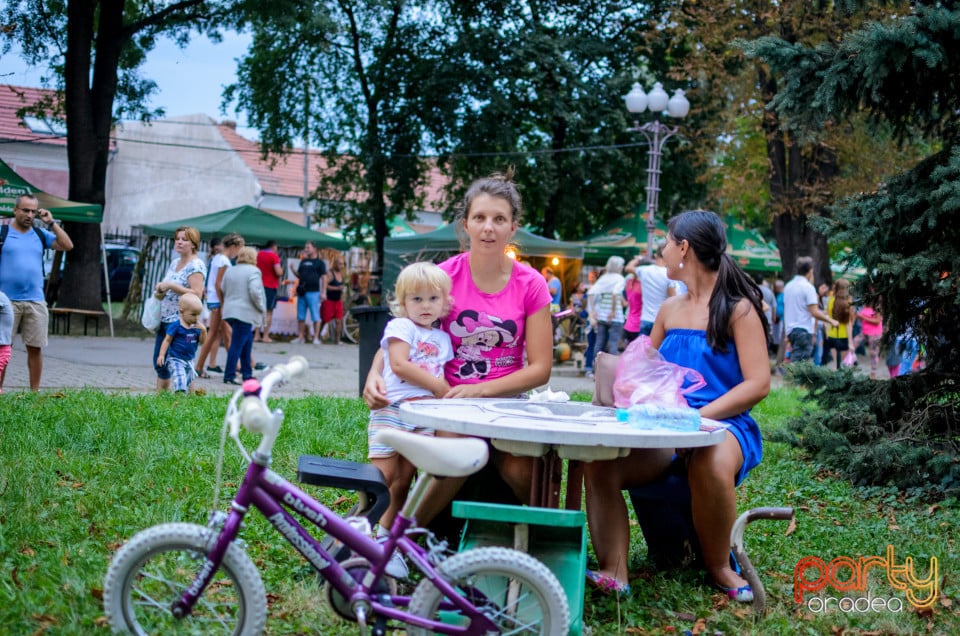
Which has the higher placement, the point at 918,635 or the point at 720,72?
the point at 720,72

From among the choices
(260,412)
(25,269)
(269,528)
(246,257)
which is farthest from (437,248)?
(260,412)

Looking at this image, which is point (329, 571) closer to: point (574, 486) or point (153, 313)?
point (574, 486)

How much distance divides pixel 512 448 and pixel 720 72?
65.2 feet

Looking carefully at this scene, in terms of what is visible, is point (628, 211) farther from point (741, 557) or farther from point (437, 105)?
point (741, 557)

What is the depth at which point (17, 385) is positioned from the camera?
981 centimetres

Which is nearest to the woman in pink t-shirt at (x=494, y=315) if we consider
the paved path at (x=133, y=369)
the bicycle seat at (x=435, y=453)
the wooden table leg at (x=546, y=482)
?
the wooden table leg at (x=546, y=482)

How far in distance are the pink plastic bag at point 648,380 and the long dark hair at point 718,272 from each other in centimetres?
24

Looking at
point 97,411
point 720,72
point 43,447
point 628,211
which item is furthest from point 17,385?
point 628,211

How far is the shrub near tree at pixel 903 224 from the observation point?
6055mm

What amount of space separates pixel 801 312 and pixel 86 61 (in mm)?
14834

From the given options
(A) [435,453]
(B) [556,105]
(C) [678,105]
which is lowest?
(A) [435,453]

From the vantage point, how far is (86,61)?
19594 millimetres

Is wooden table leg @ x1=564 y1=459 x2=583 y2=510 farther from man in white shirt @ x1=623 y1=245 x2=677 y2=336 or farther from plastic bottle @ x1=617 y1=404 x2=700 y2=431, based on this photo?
man in white shirt @ x1=623 y1=245 x2=677 y2=336

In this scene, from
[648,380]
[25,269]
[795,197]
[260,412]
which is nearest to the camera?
[260,412]
